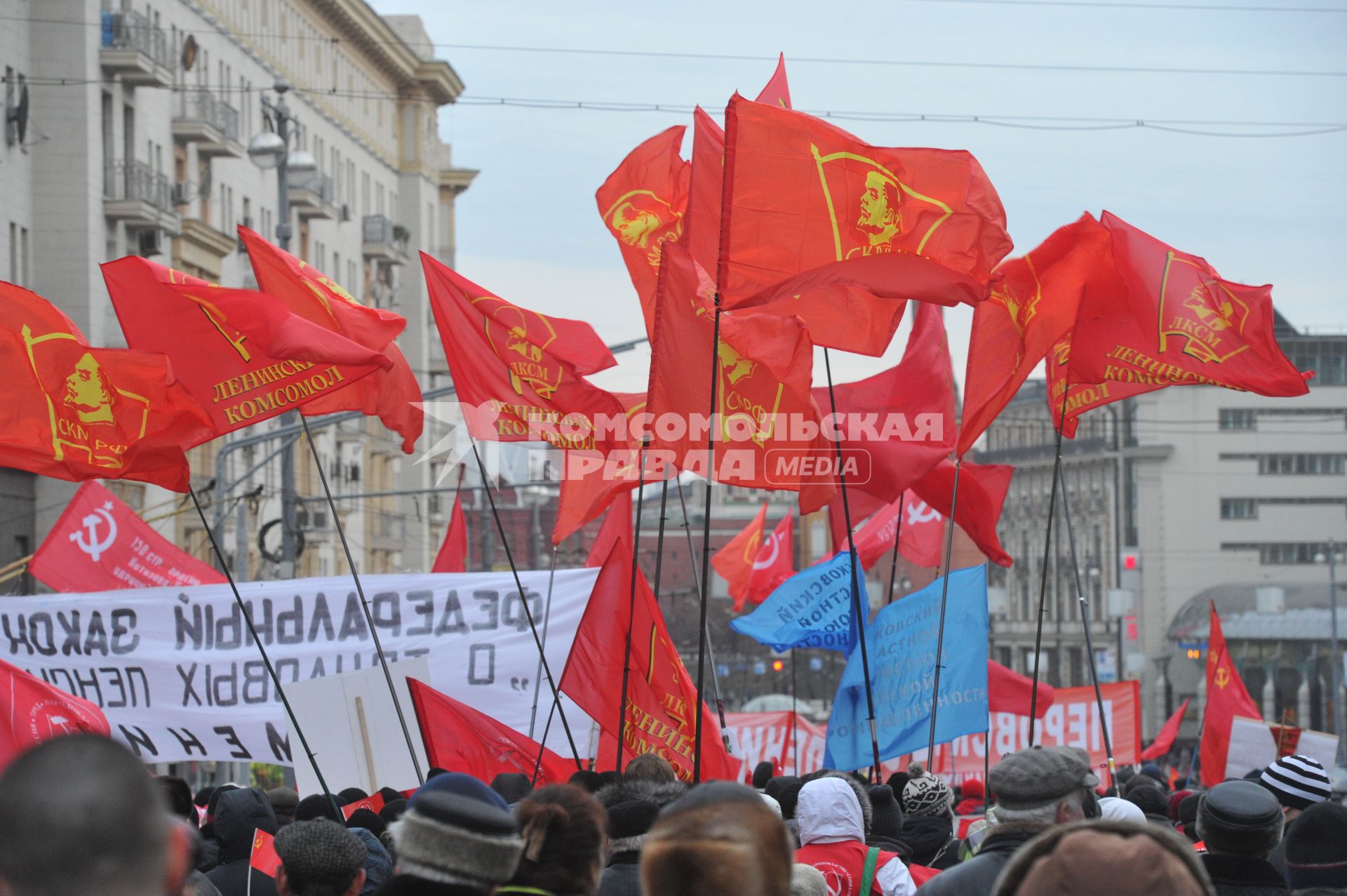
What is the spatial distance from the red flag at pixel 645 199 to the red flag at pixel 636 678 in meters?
2.94

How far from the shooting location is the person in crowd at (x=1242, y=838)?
16.9 feet

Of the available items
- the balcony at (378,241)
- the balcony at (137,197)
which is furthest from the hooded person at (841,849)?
the balcony at (378,241)

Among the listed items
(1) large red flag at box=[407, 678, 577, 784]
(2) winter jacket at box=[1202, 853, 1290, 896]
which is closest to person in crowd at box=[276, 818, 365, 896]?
(2) winter jacket at box=[1202, 853, 1290, 896]

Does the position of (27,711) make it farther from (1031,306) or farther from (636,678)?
(1031,306)

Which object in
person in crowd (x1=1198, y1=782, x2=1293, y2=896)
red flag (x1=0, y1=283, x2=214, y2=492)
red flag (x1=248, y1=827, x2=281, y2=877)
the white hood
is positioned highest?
red flag (x1=0, y1=283, x2=214, y2=492)

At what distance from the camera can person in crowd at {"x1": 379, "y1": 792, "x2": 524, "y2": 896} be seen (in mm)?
4043

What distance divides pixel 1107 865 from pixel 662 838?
1000 mm

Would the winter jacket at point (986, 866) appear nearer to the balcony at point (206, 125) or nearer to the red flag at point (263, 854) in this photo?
the red flag at point (263, 854)

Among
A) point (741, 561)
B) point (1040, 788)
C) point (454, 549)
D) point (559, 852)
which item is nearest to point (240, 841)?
point (559, 852)

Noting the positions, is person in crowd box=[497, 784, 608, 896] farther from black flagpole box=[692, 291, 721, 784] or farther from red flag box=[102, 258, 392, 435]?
red flag box=[102, 258, 392, 435]

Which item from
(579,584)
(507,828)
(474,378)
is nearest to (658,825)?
(507,828)

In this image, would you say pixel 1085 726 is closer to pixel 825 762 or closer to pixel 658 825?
pixel 825 762

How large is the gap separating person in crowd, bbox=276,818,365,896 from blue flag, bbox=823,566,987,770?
7.22m

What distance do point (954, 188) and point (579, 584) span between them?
5.88m
